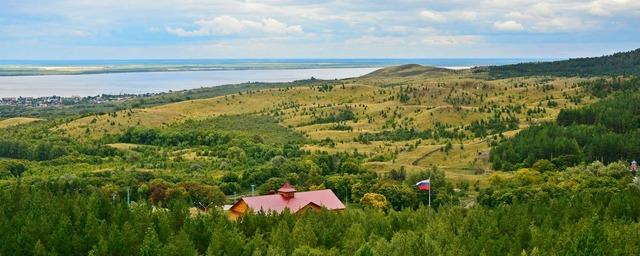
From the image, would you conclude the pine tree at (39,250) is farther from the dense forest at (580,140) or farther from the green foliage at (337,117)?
the green foliage at (337,117)

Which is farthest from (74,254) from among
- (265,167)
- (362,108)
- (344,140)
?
(362,108)

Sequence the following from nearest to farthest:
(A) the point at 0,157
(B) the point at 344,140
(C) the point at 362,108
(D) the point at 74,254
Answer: (D) the point at 74,254, (A) the point at 0,157, (B) the point at 344,140, (C) the point at 362,108

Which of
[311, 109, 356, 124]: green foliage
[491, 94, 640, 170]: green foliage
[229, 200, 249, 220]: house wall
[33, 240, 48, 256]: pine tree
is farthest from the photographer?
[311, 109, 356, 124]: green foliage

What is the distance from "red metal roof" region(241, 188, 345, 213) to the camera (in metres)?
67.7

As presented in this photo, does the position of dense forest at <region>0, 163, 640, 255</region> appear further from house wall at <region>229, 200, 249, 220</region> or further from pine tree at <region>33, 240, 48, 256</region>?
house wall at <region>229, 200, 249, 220</region>

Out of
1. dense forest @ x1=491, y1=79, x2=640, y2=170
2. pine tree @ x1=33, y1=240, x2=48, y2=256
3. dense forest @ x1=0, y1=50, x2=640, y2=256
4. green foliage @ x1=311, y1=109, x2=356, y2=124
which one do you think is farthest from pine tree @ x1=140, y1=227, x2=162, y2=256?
green foliage @ x1=311, y1=109, x2=356, y2=124

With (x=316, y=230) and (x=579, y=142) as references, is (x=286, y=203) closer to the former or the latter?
(x=316, y=230)

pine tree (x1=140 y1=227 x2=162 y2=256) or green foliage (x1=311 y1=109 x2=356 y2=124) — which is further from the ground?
pine tree (x1=140 y1=227 x2=162 y2=256)

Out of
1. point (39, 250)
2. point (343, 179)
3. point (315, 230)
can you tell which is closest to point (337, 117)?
point (343, 179)

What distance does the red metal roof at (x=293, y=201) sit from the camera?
6769cm

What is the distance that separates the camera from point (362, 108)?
19550cm

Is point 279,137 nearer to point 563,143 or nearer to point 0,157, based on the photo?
point 0,157

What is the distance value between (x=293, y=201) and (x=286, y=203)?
0.91 m

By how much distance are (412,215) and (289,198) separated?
1203 centimetres
